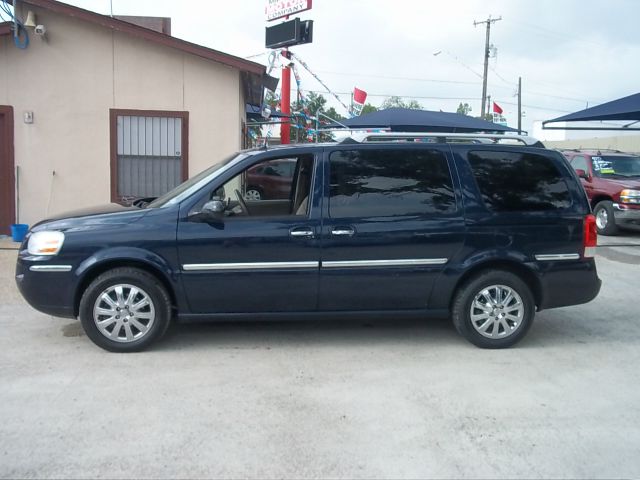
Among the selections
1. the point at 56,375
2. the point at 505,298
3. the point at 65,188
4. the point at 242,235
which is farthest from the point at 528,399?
the point at 65,188

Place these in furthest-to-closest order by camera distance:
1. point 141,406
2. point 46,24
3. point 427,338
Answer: point 46,24 < point 427,338 < point 141,406

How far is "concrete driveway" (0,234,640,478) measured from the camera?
353 cm

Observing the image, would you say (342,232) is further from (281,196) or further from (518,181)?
(281,196)

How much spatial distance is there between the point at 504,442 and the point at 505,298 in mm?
1889

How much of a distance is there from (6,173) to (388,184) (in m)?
7.70

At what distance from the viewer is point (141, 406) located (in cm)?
421

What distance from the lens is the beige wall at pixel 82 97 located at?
10289 millimetres

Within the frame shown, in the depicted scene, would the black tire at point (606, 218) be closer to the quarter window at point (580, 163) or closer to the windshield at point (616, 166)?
the windshield at point (616, 166)

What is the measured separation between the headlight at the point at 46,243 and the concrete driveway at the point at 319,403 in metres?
0.88

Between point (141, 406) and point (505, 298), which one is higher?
point (505, 298)

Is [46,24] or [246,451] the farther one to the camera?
[46,24]

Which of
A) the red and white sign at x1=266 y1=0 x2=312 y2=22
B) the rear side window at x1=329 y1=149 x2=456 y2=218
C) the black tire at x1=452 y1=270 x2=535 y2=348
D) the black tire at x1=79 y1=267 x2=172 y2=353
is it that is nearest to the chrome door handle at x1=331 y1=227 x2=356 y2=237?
the rear side window at x1=329 y1=149 x2=456 y2=218

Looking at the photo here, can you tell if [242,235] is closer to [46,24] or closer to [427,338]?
[427,338]

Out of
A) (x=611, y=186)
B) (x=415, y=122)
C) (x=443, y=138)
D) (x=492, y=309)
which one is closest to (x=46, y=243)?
(x=443, y=138)
